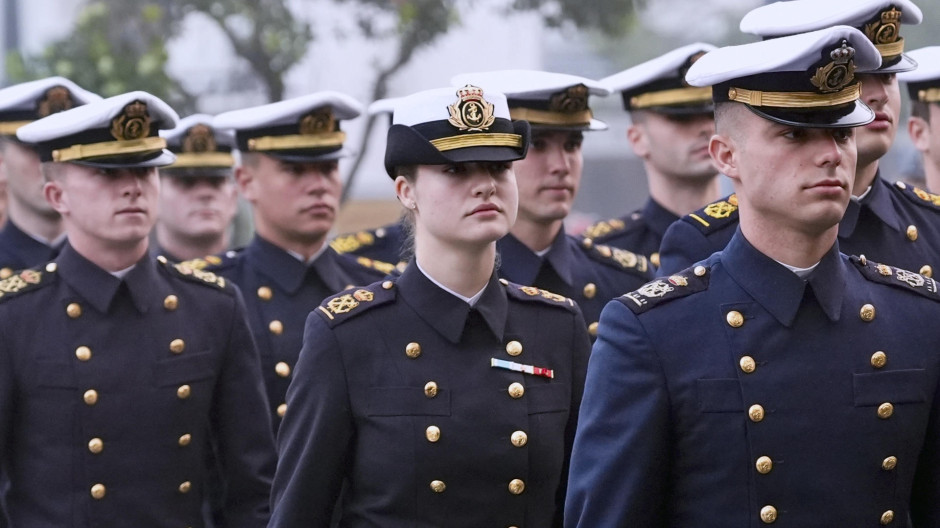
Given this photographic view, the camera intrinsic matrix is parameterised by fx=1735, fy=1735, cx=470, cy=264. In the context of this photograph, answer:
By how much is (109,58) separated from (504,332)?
685 cm

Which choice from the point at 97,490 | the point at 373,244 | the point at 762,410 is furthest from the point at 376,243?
the point at 762,410

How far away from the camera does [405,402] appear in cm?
534

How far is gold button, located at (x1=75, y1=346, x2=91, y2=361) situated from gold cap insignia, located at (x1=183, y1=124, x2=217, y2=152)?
3206 millimetres

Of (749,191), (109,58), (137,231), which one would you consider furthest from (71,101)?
(749,191)

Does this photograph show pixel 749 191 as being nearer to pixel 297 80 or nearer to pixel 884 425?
pixel 884 425

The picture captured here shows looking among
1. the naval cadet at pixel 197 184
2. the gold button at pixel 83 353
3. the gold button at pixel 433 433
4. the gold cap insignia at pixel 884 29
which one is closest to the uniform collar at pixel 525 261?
the gold button at pixel 83 353

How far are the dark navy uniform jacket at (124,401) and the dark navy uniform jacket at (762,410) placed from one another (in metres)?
2.48

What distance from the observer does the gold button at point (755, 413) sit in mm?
4336

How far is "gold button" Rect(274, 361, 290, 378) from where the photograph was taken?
7.66m

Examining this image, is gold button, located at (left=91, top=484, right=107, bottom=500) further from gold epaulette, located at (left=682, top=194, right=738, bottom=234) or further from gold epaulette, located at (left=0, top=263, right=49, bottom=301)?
gold epaulette, located at (left=682, top=194, right=738, bottom=234)

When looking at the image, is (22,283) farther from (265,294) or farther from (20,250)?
(20,250)

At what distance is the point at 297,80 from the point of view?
38.4ft

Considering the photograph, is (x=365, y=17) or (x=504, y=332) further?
(x=365, y=17)

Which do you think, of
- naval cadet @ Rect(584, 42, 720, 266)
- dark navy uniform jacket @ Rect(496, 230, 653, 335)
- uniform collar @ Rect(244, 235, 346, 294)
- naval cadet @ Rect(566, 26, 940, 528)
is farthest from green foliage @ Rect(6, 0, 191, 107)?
naval cadet @ Rect(566, 26, 940, 528)
